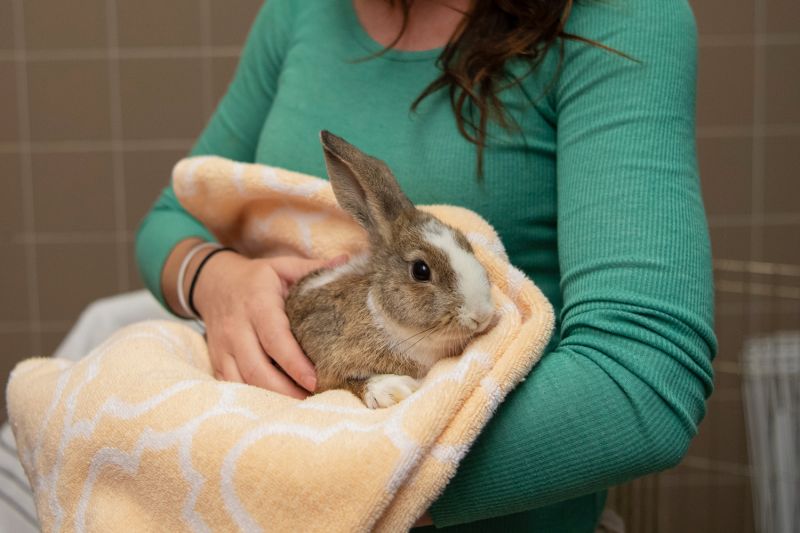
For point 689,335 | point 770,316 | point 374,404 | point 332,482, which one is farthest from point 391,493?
point 770,316

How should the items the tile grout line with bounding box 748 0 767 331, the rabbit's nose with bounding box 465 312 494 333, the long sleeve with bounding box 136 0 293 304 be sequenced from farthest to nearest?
the tile grout line with bounding box 748 0 767 331 → the long sleeve with bounding box 136 0 293 304 → the rabbit's nose with bounding box 465 312 494 333

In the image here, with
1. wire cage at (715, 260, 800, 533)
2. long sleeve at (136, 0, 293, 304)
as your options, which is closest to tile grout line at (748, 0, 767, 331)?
wire cage at (715, 260, 800, 533)

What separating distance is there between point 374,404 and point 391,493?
0.17m

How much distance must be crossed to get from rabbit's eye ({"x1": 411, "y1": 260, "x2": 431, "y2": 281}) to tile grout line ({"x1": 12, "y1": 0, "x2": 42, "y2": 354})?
2349mm

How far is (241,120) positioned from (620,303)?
755 mm

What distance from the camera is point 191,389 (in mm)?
801

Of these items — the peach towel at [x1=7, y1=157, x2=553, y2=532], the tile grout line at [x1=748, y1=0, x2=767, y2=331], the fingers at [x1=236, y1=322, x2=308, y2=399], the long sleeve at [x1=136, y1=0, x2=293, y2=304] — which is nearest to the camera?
the peach towel at [x1=7, y1=157, x2=553, y2=532]

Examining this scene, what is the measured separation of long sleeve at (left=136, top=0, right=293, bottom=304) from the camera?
1.27 m

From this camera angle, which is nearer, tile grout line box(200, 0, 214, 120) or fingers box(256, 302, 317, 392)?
fingers box(256, 302, 317, 392)

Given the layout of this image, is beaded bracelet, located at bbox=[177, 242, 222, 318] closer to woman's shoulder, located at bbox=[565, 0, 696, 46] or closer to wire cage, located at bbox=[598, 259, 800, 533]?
woman's shoulder, located at bbox=[565, 0, 696, 46]

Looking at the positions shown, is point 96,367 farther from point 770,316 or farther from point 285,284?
point 770,316

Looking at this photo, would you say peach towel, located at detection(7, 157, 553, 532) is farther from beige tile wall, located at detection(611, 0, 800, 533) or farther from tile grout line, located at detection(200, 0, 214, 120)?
beige tile wall, located at detection(611, 0, 800, 533)

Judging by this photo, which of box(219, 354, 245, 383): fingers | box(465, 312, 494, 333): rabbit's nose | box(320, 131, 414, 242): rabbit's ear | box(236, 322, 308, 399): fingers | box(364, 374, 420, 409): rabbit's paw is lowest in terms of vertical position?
box(219, 354, 245, 383): fingers

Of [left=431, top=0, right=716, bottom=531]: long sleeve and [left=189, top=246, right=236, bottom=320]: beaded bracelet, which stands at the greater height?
[left=431, top=0, right=716, bottom=531]: long sleeve
